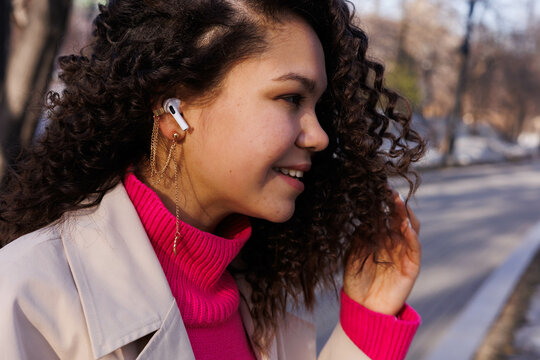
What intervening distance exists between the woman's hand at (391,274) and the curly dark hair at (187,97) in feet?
0.18

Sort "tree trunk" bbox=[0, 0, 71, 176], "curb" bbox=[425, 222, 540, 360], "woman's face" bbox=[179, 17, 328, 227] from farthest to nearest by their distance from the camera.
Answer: "curb" bbox=[425, 222, 540, 360] < "tree trunk" bbox=[0, 0, 71, 176] < "woman's face" bbox=[179, 17, 328, 227]

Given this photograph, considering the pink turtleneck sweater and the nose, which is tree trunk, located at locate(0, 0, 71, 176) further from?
the nose

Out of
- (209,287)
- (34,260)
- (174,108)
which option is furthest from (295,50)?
(34,260)

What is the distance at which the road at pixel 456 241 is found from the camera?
5.08 metres

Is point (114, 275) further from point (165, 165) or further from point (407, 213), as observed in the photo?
point (407, 213)

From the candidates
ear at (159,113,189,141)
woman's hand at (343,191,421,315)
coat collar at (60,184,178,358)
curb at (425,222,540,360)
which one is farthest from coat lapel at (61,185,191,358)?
curb at (425,222,540,360)

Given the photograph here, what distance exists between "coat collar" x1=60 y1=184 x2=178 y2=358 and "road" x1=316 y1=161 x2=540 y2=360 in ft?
2.96

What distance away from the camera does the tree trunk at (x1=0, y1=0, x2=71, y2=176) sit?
317 centimetres

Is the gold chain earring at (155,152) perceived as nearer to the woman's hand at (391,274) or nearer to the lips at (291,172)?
the lips at (291,172)

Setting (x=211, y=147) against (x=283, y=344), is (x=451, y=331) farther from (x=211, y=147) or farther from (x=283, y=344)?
(x=211, y=147)

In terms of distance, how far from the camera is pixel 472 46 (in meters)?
31.2

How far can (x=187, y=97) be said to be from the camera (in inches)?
61.2

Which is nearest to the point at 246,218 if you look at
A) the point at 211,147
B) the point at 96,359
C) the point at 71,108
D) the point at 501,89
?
the point at 211,147

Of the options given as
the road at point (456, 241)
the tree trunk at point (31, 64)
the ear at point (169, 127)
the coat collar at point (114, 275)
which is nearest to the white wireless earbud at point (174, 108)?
the ear at point (169, 127)
